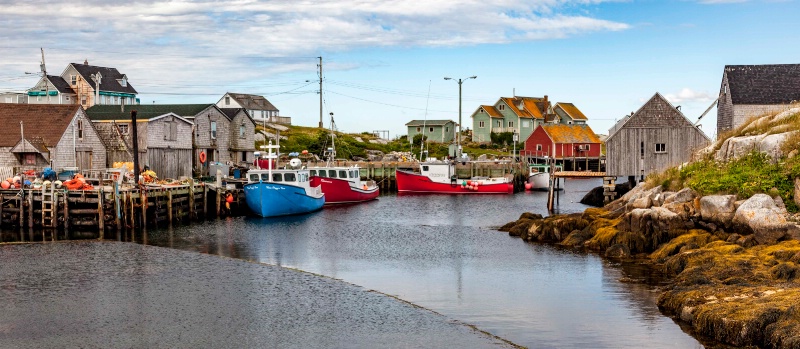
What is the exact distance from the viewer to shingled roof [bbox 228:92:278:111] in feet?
365

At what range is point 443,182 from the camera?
7150 centimetres

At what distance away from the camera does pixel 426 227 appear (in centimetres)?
4453

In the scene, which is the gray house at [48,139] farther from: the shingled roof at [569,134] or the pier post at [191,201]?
the shingled roof at [569,134]

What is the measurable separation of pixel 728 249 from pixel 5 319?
20680 millimetres

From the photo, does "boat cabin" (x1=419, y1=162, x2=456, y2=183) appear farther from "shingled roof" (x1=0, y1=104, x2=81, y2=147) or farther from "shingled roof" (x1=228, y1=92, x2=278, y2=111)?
"shingled roof" (x1=228, y1=92, x2=278, y2=111)

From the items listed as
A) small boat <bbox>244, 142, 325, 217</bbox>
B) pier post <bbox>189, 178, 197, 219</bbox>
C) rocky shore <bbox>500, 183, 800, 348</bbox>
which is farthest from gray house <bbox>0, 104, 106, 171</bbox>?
rocky shore <bbox>500, 183, 800, 348</bbox>

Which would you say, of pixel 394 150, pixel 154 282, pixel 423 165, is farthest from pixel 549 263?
pixel 394 150

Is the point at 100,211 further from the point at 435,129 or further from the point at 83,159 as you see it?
the point at 435,129

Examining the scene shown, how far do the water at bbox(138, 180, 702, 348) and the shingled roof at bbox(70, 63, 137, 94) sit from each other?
164 feet

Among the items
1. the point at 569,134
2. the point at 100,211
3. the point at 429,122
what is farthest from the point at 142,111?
the point at 429,122

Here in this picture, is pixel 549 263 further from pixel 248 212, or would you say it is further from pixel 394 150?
pixel 394 150

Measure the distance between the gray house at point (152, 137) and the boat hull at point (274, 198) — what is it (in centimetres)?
1159

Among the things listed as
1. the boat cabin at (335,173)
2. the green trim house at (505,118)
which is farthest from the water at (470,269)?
the green trim house at (505,118)

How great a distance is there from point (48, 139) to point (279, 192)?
49.0 feet
